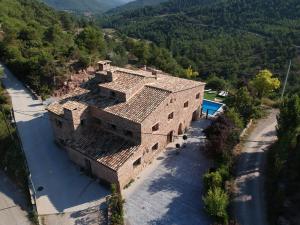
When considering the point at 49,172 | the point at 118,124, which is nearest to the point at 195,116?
the point at 118,124

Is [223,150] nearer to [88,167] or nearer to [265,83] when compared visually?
[88,167]

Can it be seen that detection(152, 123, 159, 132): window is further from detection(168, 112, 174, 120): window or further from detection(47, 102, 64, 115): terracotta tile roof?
detection(47, 102, 64, 115): terracotta tile roof

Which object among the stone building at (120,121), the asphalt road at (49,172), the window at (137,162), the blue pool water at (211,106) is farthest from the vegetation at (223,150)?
the asphalt road at (49,172)

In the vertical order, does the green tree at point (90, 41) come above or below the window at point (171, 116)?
above

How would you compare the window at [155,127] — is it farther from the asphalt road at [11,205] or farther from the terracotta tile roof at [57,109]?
the asphalt road at [11,205]

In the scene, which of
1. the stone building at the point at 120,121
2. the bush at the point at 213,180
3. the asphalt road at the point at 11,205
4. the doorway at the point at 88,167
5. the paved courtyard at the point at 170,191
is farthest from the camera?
the doorway at the point at 88,167

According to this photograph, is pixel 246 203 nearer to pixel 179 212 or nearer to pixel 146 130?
pixel 179 212

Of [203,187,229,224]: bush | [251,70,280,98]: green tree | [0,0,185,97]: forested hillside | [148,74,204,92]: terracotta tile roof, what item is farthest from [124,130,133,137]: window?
[0,0,185,97]: forested hillside
